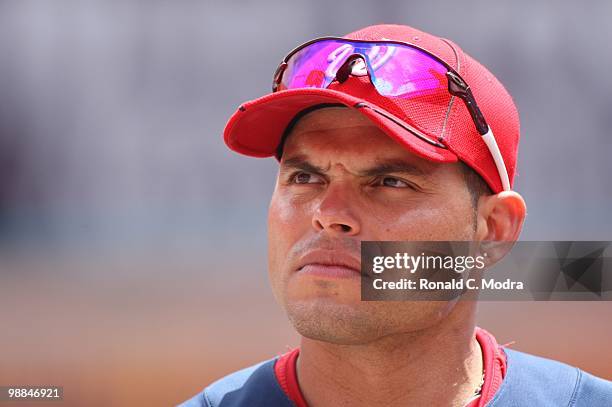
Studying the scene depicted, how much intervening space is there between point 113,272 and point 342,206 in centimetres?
207

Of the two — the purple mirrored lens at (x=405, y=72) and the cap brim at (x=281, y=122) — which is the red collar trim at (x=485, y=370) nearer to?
the cap brim at (x=281, y=122)

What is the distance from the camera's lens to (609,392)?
1.80 m

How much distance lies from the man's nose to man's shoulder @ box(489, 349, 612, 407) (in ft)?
1.76

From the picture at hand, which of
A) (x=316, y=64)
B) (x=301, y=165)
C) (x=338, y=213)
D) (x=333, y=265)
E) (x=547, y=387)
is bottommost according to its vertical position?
(x=547, y=387)

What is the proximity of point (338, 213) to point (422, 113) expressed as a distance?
0.29m

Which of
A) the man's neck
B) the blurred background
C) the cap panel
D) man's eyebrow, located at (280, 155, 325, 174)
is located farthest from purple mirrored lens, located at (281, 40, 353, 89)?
A: the blurred background

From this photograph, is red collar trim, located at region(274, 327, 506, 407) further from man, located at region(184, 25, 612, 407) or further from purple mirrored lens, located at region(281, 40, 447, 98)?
purple mirrored lens, located at region(281, 40, 447, 98)

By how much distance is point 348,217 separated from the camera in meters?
1.57

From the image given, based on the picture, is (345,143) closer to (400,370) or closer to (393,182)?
(393,182)

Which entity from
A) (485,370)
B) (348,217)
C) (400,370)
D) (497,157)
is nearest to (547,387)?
(485,370)

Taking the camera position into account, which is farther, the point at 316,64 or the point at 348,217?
the point at 316,64

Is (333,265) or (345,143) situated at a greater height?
(345,143)

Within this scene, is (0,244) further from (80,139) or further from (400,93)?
(400,93)

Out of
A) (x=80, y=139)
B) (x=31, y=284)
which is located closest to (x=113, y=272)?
(x=31, y=284)
